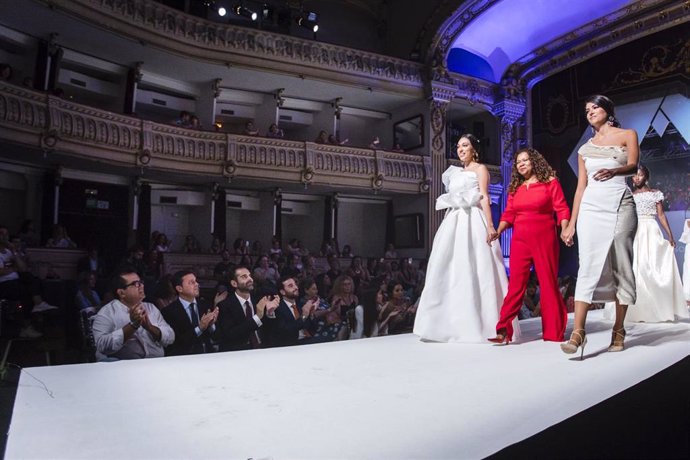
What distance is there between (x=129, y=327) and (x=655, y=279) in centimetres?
504

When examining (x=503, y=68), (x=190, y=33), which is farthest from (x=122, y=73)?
(x=503, y=68)

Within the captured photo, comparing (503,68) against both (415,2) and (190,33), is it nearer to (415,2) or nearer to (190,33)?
(415,2)

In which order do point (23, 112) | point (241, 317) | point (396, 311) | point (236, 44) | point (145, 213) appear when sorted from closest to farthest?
point (241, 317)
point (396, 311)
point (23, 112)
point (236, 44)
point (145, 213)

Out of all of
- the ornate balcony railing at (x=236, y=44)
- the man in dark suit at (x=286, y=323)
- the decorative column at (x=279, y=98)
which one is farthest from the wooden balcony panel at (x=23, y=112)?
the man in dark suit at (x=286, y=323)

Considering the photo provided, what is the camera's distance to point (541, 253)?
3623mm

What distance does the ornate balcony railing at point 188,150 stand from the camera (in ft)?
31.1

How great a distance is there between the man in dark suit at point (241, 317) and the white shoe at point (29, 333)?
2.27 m

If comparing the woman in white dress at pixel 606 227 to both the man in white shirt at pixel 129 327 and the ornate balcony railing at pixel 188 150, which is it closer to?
the man in white shirt at pixel 129 327

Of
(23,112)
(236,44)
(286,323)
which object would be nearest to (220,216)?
(236,44)

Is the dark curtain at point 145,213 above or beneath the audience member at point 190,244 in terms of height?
above

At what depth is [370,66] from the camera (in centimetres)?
1398

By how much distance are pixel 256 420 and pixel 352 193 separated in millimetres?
13884

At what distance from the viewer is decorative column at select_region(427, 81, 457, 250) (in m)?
14.2

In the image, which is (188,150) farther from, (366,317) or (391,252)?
(366,317)
